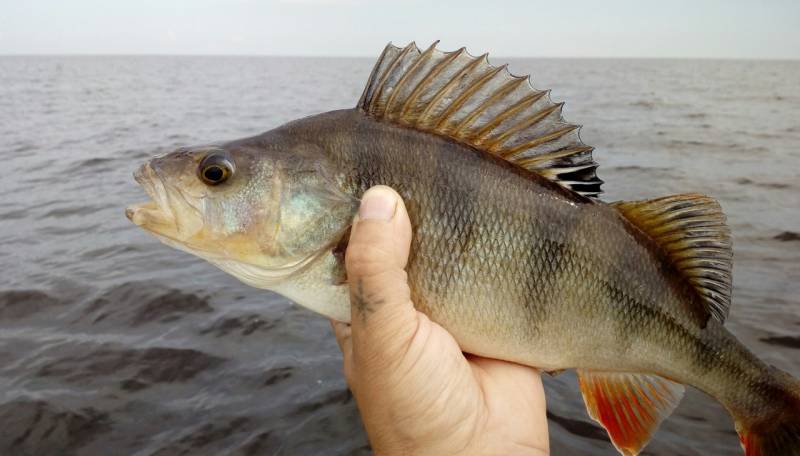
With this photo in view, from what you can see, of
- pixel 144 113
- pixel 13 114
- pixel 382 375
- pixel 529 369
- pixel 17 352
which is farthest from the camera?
pixel 144 113

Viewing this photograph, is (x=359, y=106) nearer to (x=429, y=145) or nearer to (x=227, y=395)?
(x=429, y=145)

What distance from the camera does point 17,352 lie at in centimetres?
549

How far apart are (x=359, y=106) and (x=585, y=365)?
1580mm

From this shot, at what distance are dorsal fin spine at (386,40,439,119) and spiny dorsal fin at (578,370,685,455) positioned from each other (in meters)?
1.57

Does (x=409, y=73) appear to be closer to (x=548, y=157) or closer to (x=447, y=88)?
(x=447, y=88)

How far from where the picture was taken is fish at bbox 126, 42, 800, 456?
2264mm

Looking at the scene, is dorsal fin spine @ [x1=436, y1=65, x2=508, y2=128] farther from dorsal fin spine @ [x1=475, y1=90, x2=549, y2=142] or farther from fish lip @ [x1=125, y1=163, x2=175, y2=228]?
fish lip @ [x1=125, y1=163, x2=175, y2=228]

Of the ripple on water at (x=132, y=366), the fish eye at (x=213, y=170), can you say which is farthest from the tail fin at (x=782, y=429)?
the ripple on water at (x=132, y=366)

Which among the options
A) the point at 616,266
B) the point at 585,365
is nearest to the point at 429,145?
the point at 616,266

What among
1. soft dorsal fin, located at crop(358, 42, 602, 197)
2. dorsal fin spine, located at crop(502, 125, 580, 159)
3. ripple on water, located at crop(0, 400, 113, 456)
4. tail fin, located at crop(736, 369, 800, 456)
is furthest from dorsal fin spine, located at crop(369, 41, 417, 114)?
ripple on water, located at crop(0, 400, 113, 456)

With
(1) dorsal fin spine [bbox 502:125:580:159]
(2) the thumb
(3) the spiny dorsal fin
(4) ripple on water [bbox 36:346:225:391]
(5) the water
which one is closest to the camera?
(2) the thumb

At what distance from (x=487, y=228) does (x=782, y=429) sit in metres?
1.64

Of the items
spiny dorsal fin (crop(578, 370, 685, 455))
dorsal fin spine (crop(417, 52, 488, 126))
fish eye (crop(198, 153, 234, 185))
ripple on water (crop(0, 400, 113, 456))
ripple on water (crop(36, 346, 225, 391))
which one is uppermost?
dorsal fin spine (crop(417, 52, 488, 126))

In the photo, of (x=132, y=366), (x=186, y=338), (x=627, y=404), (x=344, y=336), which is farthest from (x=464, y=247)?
(x=186, y=338)
